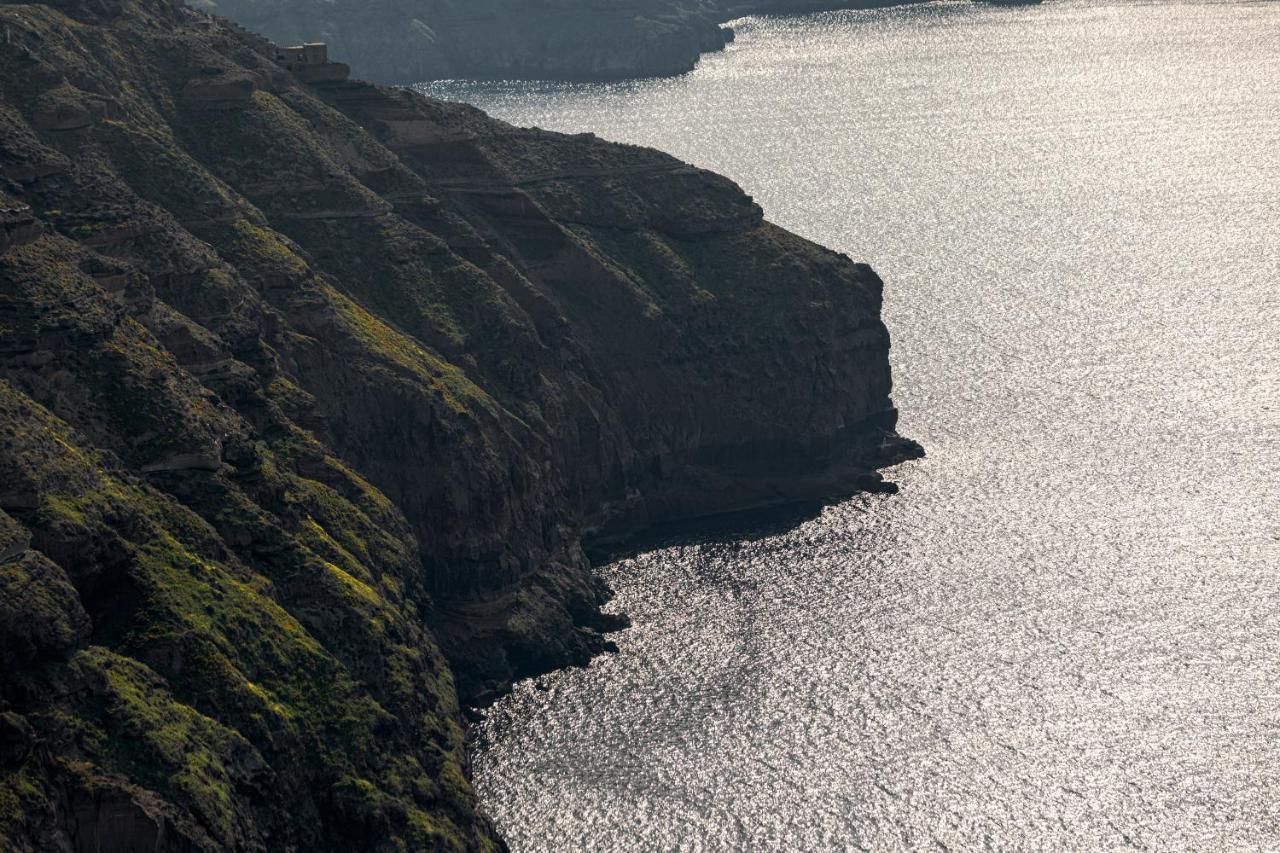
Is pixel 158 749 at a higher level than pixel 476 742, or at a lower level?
higher

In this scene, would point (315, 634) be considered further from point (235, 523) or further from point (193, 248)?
point (193, 248)

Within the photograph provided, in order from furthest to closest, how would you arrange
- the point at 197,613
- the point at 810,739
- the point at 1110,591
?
the point at 1110,591
the point at 810,739
the point at 197,613

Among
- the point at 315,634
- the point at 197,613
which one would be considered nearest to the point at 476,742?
the point at 315,634

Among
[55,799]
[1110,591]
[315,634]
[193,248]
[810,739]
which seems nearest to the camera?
[55,799]

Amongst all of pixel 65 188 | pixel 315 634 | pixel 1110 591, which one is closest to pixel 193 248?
pixel 65 188

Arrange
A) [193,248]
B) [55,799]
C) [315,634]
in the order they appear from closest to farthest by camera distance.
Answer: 1. [55,799]
2. [315,634]
3. [193,248]

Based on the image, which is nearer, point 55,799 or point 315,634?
point 55,799

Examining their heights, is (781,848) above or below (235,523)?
below

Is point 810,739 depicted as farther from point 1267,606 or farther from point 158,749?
point 158,749

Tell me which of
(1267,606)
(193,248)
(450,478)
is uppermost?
(193,248)
